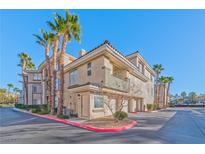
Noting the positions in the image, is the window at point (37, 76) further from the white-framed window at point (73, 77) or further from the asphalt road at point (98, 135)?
the asphalt road at point (98, 135)

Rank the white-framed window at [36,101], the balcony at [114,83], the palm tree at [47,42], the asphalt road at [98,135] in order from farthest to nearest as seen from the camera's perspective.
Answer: the white-framed window at [36,101], the palm tree at [47,42], the balcony at [114,83], the asphalt road at [98,135]

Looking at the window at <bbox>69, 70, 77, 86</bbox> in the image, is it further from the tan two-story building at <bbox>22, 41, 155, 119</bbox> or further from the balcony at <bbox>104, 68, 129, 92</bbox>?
the balcony at <bbox>104, 68, 129, 92</bbox>

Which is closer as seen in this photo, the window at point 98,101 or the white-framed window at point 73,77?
the window at point 98,101

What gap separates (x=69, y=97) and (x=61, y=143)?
45.6 feet

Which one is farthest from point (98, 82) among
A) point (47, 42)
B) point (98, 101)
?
point (47, 42)

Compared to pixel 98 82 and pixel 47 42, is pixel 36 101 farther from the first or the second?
pixel 98 82

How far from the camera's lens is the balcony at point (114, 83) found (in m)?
15.9

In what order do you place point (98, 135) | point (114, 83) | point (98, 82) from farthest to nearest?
point (114, 83), point (98, 82), point (98, 135)

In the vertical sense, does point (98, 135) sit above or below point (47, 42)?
below

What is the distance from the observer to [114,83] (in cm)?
1734

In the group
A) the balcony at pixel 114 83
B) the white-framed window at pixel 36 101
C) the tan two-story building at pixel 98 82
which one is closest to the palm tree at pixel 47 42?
the tan two-story building at pixel 98 82

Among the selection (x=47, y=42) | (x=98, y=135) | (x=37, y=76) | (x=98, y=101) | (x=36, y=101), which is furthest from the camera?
(x=37, y=76)
